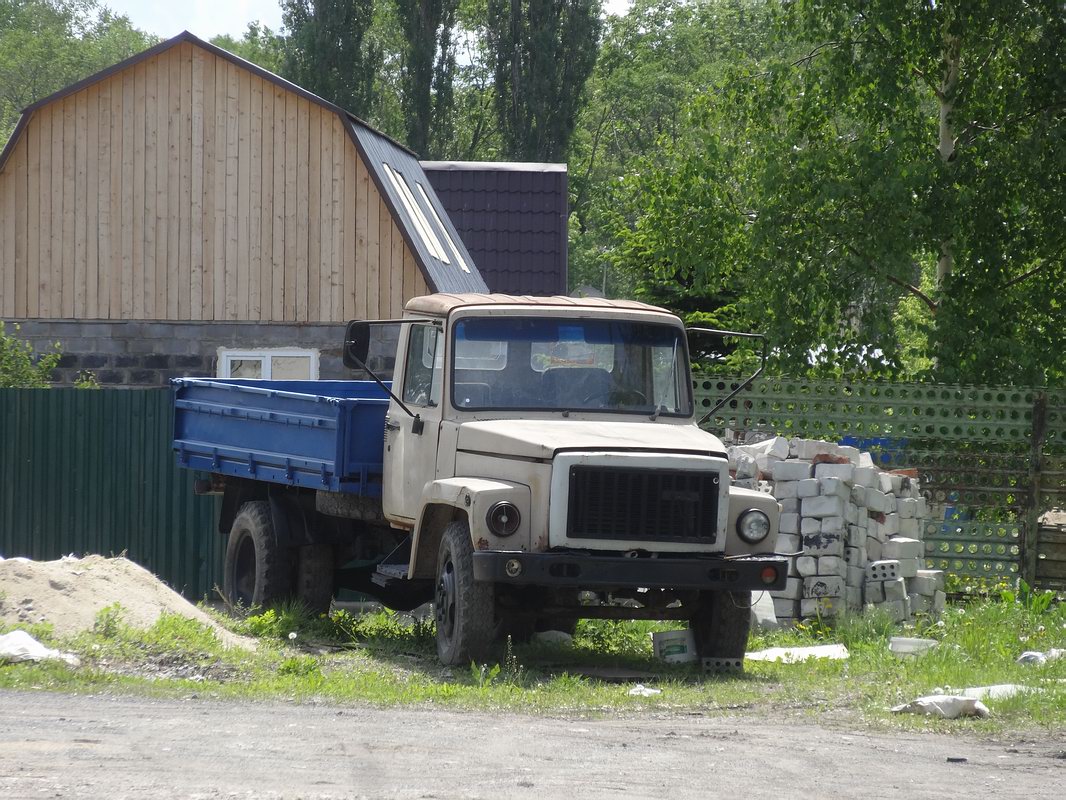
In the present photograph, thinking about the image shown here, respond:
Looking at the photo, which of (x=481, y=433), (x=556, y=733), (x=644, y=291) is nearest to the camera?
(x=556, y=733)

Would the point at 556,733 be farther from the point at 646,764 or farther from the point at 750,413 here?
the point at 750,413

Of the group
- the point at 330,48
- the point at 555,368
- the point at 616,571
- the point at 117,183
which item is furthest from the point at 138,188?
the point at 330,48

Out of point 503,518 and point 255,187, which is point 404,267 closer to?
point 255,187

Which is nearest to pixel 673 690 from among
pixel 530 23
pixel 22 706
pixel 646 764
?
pixel 646 764

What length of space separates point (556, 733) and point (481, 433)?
2.68 m

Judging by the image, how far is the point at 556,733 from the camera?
272 inches

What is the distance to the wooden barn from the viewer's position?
18656 mm

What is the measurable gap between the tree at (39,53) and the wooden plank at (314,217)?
1664 inches

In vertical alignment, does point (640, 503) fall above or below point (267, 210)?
below

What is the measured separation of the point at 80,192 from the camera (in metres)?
18.8

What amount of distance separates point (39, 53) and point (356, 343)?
58.8 meters

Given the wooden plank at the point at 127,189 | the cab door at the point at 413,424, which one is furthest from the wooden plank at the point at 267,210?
the cab door at the point at 413,424

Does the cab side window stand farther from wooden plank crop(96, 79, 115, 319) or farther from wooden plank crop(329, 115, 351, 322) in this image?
wooden plank crop(96, 79, 115, 319)

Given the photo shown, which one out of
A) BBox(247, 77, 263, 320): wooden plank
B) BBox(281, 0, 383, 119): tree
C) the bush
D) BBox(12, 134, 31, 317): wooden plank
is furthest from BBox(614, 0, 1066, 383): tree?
BBox(281, 0, 383, 119): tree
